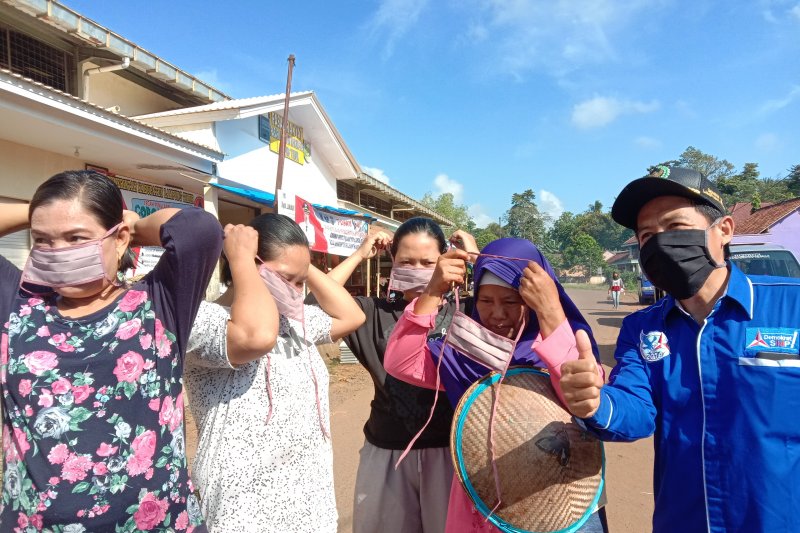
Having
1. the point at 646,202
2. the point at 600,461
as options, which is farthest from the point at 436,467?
the point at 646,202

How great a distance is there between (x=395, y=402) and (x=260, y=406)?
72cm

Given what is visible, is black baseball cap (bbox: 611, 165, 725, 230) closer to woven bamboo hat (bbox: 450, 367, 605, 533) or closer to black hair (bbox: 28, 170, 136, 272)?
woven bamboo hat (bbox: 450, 367, 605, 533)

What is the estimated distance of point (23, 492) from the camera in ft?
4.32

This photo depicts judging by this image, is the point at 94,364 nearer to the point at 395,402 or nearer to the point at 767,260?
the point at 395,402

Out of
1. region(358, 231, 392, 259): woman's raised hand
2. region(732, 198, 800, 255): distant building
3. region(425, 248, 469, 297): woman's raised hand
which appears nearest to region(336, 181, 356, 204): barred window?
region(358, 231, 392, 259): woman's raised hand

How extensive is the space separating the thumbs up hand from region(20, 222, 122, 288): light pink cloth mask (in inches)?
54.4

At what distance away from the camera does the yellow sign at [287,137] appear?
9.73 meters

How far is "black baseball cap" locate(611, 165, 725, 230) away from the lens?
1.54 metres

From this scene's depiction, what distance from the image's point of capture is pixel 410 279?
93.0 inches

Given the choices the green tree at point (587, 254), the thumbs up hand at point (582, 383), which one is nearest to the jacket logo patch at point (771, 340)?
the thumbs up hand at point (582, 383)

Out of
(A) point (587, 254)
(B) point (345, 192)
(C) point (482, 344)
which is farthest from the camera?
(A) point (587, 254)

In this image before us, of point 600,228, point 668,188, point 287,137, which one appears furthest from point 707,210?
point 600,228

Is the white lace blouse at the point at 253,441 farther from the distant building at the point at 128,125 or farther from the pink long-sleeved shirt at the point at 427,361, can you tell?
the distant building at the point at 128,125

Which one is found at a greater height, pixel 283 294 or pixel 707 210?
pixel 707 210
